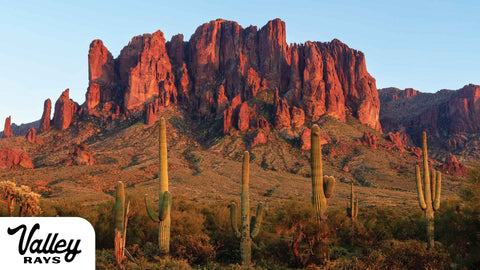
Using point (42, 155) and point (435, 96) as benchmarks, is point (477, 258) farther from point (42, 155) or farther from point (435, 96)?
point (435, 96)

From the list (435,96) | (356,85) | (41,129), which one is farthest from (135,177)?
(435,96)

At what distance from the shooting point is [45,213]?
73.0 ft

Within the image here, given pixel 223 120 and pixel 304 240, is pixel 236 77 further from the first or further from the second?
pixel 304 240

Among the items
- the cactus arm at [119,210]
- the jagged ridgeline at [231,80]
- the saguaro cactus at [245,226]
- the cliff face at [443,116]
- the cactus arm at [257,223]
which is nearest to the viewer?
the cactus arm at [119,210]

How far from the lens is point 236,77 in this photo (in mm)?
140125

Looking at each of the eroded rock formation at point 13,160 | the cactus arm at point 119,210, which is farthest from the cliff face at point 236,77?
the cactus arm at point 119,210

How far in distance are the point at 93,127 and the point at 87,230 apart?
417 feet

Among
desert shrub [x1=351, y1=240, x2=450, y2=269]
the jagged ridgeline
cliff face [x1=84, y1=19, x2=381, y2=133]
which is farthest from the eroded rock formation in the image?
desert shrub [x1=351, y1=240, x2=450, y2=269]

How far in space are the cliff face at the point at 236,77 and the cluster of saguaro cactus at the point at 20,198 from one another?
9817 cm

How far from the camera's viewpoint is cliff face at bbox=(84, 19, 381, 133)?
416 ft

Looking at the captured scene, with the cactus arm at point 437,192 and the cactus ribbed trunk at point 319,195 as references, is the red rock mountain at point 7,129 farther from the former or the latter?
the cactus arm at point 437,192

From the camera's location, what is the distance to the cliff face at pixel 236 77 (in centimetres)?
12669

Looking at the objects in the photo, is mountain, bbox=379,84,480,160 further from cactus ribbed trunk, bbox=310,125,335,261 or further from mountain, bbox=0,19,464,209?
cactus ribbed trunk, bbox=310,125,335,261

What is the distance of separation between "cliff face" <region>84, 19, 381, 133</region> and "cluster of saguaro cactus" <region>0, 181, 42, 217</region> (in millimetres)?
98173
